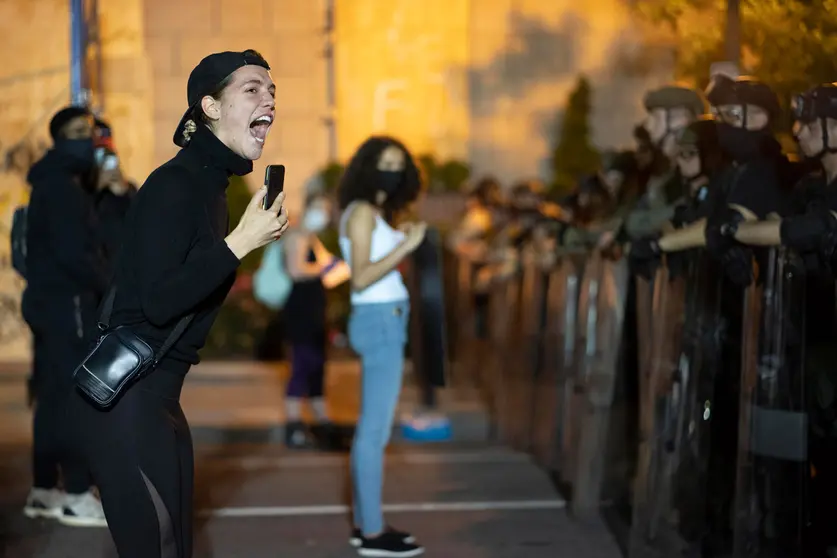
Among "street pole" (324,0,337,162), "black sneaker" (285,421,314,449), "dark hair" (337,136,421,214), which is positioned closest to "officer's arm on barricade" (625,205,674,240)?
"dark hair" (337,136,421,214)

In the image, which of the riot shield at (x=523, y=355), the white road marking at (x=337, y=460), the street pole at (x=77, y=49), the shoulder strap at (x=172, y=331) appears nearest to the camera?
the shoulder strap at (x=172, y=331)

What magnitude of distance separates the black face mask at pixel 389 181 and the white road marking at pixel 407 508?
188 cm

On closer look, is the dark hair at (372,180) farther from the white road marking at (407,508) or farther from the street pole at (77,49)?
the street pole at (77,49)

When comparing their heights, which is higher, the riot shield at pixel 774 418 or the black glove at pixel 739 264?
the black glove at pixel 739 264

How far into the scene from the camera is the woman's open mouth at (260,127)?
11.5 feet

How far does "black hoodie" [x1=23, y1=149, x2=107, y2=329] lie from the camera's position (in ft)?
19.5

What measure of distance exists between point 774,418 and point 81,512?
11.4ft

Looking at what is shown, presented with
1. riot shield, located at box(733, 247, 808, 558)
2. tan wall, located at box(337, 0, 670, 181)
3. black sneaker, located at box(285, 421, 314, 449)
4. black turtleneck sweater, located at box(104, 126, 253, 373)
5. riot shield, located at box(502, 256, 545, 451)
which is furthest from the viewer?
tan wall, located at box(337, 0, 670, 181)

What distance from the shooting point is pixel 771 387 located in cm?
441

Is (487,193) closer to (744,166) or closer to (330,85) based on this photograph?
(330,85)

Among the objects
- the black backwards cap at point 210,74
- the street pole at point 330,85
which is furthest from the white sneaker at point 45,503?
the street pole at point 330,85

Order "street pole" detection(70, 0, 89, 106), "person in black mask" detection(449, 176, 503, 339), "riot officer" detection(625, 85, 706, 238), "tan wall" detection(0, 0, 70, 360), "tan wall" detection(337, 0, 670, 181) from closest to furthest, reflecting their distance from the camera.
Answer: "riot officer" detection(625, 85, 706, 238)
"street pole" detection(70, 0, 89, 106)
"tan wall" detection(0, 0, 70, 360)
"person in black mask" detection(449, 176, 503, 339)
"tan wall" detection(337, 0, 670, 181)

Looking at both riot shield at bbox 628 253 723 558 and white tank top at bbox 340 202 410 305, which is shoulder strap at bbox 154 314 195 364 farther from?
riot shield at bbox 628 253 723 558

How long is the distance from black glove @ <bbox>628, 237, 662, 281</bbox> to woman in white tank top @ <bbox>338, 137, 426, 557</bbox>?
966 mm
